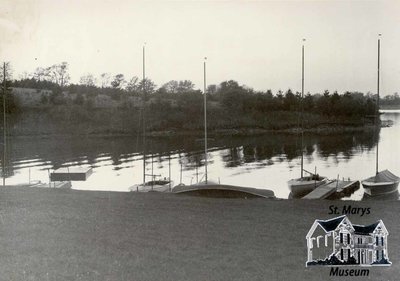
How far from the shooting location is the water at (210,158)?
4772 centimetres

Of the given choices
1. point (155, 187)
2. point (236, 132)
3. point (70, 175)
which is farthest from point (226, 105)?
point (155, 187)

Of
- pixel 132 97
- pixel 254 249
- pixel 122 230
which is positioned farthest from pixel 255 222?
pixel 132 97

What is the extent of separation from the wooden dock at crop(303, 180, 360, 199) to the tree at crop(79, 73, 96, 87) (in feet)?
251

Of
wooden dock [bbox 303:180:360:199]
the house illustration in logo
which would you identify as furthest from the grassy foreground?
wooden dock [bbox 303:180:360:199]

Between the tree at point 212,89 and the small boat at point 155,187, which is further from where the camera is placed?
the tree at point 212,89

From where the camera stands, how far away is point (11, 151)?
6600 centimetres

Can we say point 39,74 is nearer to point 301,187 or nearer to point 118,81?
point 118,81

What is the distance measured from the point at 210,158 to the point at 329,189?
30811mm

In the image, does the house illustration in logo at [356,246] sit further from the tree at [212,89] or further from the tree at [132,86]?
the tree at [212,89]

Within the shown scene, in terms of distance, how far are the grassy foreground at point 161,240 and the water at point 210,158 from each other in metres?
22.3

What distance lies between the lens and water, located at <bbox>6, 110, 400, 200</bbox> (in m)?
47.7

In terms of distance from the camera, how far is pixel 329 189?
114 ft

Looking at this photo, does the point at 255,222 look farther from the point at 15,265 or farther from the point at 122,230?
the point at 15,265

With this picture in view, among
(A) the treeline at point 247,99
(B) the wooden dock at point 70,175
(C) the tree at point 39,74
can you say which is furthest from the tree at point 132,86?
(B) the wooden dock at point 70,175
